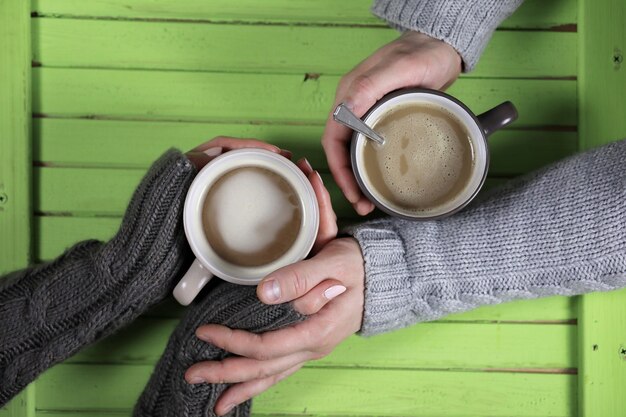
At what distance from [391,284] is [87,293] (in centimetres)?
42

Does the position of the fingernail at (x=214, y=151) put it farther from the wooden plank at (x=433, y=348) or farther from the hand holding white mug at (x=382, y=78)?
the wooden plank at (x=433, y=348)

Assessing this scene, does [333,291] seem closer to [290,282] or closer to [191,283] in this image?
[290,282]

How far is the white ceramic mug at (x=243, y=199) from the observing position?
2.73 ft

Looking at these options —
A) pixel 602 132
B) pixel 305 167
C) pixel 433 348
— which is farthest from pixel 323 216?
pixel 602 132

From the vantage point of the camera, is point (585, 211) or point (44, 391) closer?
point (585, 211)

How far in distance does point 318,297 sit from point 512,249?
0.29m

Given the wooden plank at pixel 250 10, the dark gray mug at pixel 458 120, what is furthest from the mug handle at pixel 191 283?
the wooden plank at pixel 250 10

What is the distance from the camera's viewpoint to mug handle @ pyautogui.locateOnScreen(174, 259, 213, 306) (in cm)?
85

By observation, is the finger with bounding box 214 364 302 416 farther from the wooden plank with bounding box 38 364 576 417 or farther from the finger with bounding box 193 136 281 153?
the finger with bounding box 193 136 281 153

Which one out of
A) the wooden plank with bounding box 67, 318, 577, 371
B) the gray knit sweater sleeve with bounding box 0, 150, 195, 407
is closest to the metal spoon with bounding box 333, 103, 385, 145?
the gray knit sweater sleeve with bounding box 0, 150, 195, 407

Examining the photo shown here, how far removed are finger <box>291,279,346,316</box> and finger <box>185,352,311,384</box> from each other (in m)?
0.08

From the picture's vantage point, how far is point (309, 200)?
0.85m

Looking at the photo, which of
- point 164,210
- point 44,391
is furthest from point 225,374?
point 44,391

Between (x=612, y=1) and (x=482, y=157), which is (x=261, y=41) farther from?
(x=612, y=1)
